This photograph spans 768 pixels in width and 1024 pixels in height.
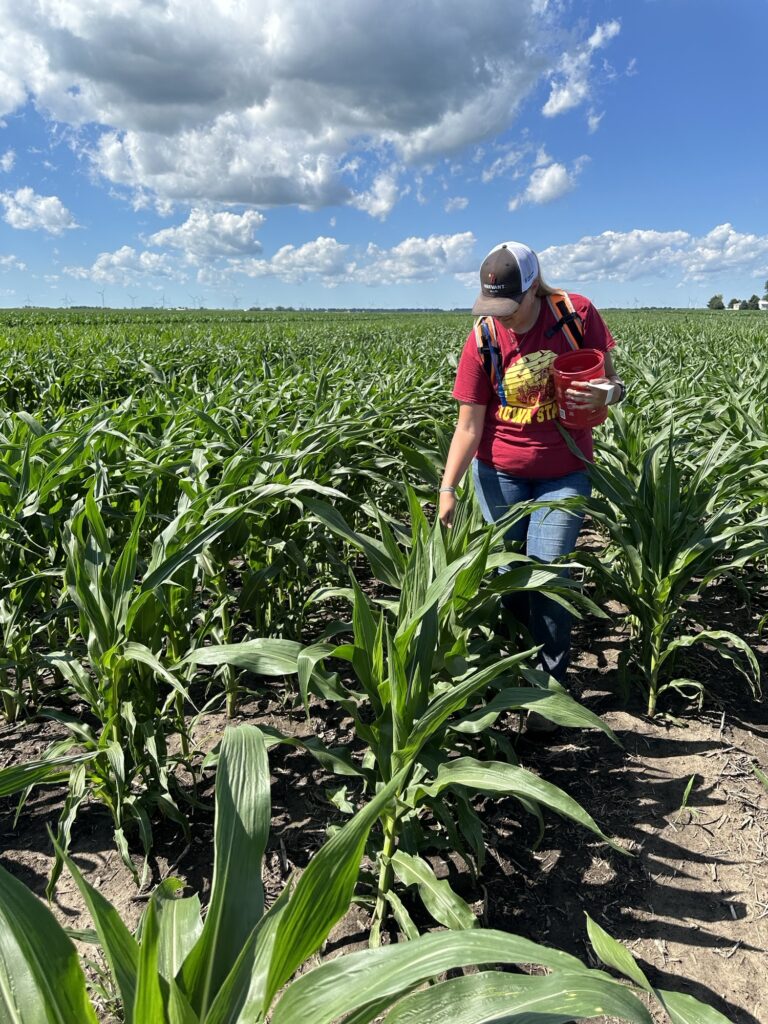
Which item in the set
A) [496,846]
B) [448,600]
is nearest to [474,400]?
[448,600]

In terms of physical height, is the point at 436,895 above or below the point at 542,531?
below

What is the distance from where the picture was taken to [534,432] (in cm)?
226

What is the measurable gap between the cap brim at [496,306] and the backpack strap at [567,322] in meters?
0.23

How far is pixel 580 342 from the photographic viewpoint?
86.8 inches

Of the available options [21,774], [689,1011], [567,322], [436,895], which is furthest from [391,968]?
[567,322]

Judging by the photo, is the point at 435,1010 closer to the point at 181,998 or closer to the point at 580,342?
the point at 181,998

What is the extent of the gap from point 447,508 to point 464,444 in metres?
0.25

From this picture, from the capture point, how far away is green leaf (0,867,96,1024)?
2.30 ft

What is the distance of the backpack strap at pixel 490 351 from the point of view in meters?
2.25

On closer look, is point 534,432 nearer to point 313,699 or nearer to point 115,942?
point 313,699

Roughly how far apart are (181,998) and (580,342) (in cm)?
207

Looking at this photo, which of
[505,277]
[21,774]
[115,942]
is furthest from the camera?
[505,277]

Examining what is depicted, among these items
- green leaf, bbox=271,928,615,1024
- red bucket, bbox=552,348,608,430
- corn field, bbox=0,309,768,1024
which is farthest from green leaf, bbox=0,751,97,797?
red bucket, bbox=552,348,608,430

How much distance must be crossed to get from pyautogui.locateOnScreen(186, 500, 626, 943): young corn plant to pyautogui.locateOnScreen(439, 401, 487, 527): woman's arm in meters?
0.61
